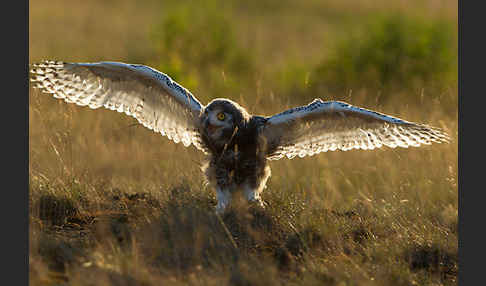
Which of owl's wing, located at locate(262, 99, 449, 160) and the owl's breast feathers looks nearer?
owl's wing, located at locate(262, 99, 449, 160)

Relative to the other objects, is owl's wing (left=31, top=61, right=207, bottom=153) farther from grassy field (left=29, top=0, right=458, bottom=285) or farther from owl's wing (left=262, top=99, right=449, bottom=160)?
owl's wing (left=262, top=99, right=449, bottom=160)

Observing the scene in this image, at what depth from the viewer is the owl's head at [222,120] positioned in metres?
5.86

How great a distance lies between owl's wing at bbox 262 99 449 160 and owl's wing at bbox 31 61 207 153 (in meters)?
1.00

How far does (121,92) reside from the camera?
660 centimetres

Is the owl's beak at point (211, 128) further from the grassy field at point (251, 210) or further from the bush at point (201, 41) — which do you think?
the bush at point (201, 41)

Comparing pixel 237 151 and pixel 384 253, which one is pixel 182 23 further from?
pixel 384 253

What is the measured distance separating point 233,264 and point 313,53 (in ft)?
67.8

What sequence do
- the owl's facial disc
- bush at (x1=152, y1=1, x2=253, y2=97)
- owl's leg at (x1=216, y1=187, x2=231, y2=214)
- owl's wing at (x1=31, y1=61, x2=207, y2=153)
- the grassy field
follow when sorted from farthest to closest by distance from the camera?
bush at (x1=152, y1=1, x2=253, y2=97), owl's wing at (x1=31, y1=61, x2=207, y2=153), owl's leg at (x1=216, y1=187, x2=231, y2=214), the owl's facial disc, the grassy field

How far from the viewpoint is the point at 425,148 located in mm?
8453

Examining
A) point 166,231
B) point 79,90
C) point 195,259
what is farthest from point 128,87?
point 195,259

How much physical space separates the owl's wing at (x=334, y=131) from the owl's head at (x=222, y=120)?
1.39 feet

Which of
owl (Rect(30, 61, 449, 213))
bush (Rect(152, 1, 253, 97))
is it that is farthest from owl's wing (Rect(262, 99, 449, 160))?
bush (Rect(152, 1, 253, 97))

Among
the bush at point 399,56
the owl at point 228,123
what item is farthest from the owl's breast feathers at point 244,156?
the bush at point 399,56

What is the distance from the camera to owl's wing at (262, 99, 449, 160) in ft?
19.4
